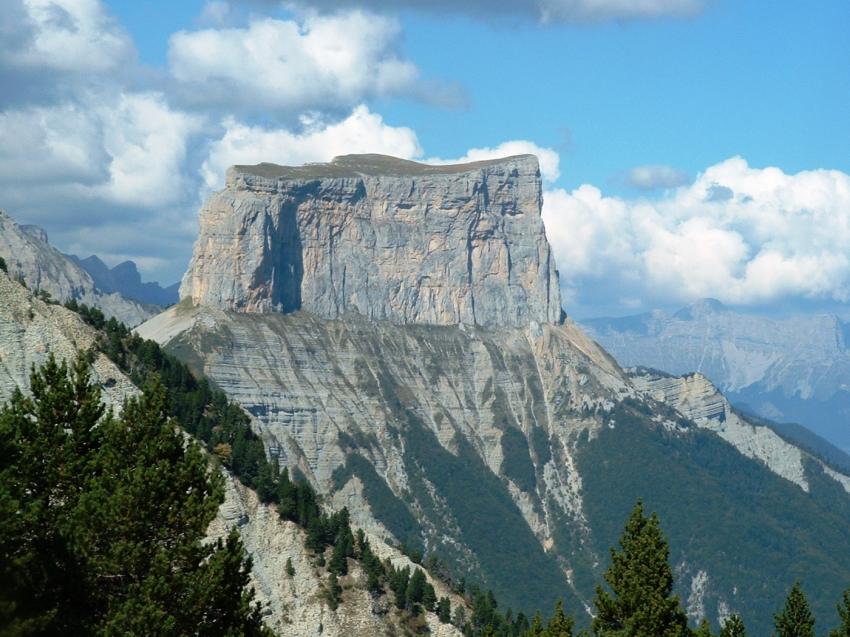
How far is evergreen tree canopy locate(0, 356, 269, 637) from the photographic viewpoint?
51469 mm

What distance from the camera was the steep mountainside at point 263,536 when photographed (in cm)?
10906

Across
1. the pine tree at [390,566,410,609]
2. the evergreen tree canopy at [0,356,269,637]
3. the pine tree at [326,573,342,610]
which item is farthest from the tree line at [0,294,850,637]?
the pine tree at [390,566,410,609]

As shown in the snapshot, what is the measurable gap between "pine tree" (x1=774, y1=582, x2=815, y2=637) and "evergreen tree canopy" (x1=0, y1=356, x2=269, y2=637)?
36.3 meters

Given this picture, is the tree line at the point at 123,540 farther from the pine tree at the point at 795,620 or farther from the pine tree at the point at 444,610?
the pine tree at the point at 444,610

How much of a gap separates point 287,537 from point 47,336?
27.2 m

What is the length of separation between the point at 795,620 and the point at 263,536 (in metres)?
51.5

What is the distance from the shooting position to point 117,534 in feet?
177

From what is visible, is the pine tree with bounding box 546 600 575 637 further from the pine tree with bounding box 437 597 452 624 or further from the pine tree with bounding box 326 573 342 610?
the pine tree with bounding box 437 597 452 624

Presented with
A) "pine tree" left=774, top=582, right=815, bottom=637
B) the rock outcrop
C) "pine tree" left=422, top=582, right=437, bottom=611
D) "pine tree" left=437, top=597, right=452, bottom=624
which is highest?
the rock outcrop

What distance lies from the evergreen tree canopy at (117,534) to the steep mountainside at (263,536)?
163 ft

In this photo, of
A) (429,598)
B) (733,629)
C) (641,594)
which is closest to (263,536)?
(429,598)

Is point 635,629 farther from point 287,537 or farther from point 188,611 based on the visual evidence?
point 287,537

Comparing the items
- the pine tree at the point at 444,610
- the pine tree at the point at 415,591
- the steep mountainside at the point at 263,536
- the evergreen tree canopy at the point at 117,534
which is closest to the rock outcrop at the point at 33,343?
the steep mountainside at the point at 263,536

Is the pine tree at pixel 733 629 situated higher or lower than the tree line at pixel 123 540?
lower
